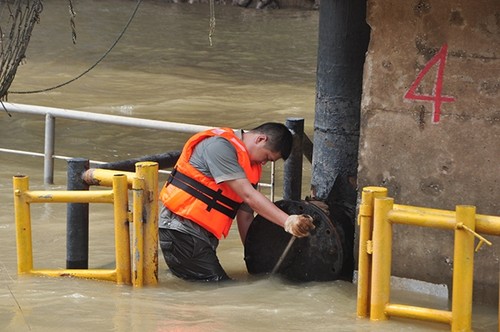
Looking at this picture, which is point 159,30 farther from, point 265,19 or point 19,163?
point 19,163

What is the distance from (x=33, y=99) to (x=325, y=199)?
11.7 meters

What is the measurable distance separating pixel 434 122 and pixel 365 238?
953 millimetres

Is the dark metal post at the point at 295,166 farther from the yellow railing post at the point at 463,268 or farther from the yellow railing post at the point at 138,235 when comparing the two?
the yellow railing post at the point at 463,268

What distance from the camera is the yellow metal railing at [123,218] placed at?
6656mm

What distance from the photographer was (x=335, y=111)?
801 cm

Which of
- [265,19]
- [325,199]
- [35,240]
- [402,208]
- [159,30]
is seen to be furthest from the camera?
[265,19]

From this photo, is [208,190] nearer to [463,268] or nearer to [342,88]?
[342,88]

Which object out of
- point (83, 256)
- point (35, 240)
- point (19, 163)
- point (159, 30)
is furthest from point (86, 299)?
point (159, 30)

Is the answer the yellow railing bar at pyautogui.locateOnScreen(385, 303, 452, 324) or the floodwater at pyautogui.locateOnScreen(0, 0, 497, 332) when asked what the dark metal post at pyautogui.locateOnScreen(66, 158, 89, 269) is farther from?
the yellow railing bar at pyautogui.locateOnScreen(385, 303, 452, 324)

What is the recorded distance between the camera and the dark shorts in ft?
22.9

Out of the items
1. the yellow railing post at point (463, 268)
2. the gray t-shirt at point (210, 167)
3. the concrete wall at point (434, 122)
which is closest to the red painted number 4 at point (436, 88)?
the concrete wall at point (434, 122)

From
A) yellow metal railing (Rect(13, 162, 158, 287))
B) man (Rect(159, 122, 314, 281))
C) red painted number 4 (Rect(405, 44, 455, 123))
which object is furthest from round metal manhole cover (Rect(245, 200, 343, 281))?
red painted number 4 (Rect(405, 44, 455, 123))

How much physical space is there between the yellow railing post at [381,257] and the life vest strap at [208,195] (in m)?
1.25

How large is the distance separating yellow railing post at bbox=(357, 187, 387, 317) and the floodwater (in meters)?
0.18
